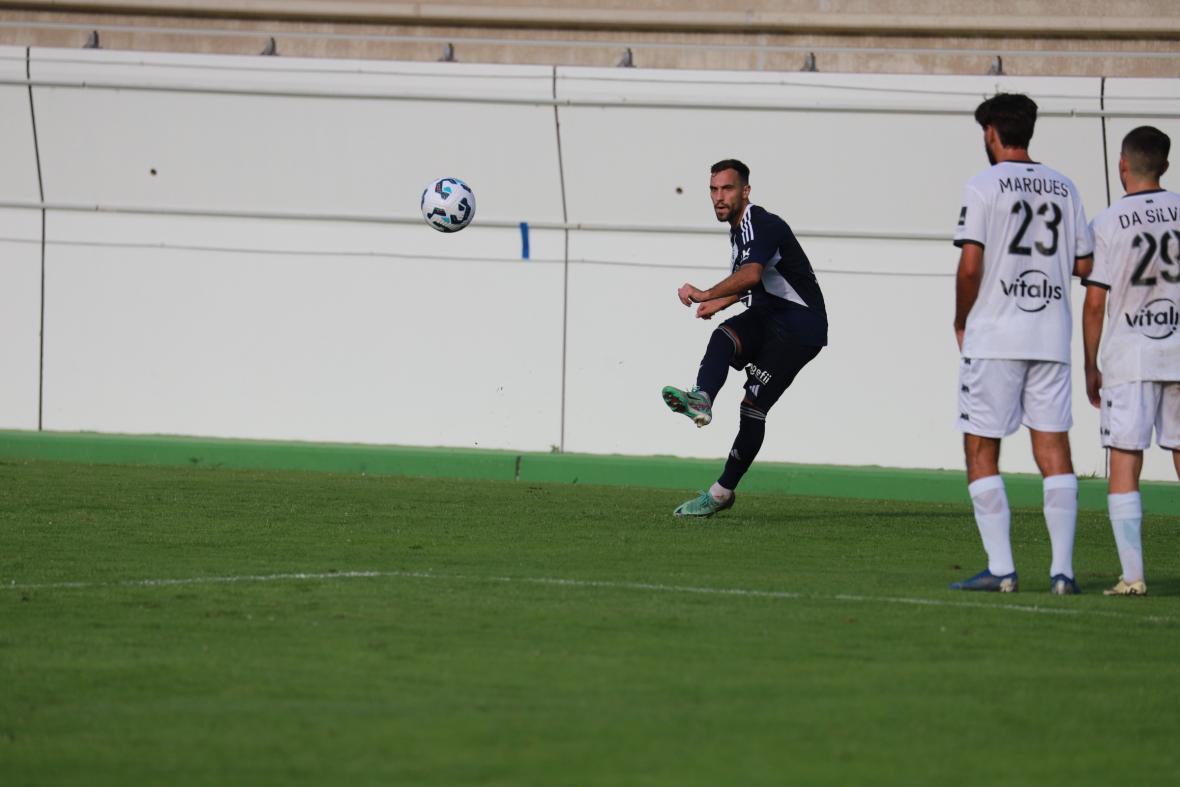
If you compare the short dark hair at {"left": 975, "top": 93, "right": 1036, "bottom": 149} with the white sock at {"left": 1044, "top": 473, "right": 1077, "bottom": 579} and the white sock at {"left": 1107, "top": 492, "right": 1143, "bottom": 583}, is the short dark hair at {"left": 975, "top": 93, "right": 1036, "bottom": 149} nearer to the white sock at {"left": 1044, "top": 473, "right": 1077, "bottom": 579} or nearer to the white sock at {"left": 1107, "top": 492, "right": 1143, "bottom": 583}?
the white sock at {"left": 1044, "top": 473, "right": 1077, "bottom": 579}

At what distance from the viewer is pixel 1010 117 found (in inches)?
277

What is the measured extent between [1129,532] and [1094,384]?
2.04ft

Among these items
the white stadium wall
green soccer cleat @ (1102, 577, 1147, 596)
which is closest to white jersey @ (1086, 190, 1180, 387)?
green soccer cleat @ (1102, 577, 1147, 596)

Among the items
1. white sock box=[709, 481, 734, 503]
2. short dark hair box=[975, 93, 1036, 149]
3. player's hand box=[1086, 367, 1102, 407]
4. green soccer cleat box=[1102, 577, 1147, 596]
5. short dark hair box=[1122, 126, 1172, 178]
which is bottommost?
green soccer cleat box=[1102, 577, 1147, 596]

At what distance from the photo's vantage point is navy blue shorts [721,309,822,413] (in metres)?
10.5

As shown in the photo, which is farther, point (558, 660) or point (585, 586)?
point (585, 586)

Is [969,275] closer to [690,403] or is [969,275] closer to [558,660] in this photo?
[558,660]

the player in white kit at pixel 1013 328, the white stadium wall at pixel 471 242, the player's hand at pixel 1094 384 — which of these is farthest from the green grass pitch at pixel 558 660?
the white stadium wall at pixel 471 242

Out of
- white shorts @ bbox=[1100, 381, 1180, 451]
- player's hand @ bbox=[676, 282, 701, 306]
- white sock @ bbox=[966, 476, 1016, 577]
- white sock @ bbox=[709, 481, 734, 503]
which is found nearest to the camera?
white sock @ bbox=[966, 476, 1016, 577]

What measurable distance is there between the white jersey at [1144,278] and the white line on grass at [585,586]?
3.91 feet

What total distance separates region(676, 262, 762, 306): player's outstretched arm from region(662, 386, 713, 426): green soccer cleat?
55 cm

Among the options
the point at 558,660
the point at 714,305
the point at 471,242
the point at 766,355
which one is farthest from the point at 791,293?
the point at 558,660

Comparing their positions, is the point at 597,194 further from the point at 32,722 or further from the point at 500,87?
the point at 32,722

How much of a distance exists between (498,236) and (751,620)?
995 cm
